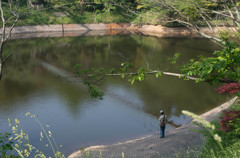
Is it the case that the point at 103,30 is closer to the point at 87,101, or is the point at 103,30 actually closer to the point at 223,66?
the point at 87,101

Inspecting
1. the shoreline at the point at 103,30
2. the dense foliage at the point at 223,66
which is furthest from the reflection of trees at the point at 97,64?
the shoreline at the point at 103,30

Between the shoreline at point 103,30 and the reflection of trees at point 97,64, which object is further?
the shoreline at point 103,30

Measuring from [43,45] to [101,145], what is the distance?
2868cm

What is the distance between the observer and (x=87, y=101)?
1834 cm

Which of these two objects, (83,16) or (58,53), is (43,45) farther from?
(83,16)

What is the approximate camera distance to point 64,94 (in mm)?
19500

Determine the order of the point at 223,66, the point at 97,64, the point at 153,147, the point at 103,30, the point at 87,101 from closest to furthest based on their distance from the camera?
the point at 223,66, the point at 153,147, the point at 87,101, the point at 97,64, the point at 103,30

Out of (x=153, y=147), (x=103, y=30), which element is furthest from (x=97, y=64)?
(x=103, y=30)

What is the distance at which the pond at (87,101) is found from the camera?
14219 millimetres

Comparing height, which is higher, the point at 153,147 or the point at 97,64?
the point at 153,147

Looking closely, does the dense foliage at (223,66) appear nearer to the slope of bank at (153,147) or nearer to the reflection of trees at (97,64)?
the reflection of trees at (97,64)

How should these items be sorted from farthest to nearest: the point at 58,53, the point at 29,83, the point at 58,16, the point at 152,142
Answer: the point at 58,16
the point at 58,53
the point at 29,83
the point at 152,142

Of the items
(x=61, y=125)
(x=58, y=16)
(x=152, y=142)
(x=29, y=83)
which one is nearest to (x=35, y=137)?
(x=61, y=125)

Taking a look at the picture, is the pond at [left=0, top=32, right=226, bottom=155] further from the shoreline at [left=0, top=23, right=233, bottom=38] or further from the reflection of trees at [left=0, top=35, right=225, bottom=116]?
the shoreline at [left=0, top=23, right=233, bottom=38]
